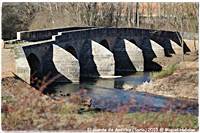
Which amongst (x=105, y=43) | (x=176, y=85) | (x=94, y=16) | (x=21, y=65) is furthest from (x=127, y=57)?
(x=21, y=65)

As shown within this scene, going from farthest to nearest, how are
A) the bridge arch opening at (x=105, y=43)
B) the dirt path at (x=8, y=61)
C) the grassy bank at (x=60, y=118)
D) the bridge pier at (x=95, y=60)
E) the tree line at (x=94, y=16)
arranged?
the bridge arch opening at (x=105, y=43) → the tree line at (x=94, y=16) → the bridge pier at (x=95, y=60) → the dirt path at (x=8, y=61) → the grassy bank at (x=60, y=118)

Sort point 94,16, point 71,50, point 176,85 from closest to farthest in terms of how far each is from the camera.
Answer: point 176,85, point 71,50, point 94,16

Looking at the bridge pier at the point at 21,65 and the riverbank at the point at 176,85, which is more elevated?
the bridge pier at the point at 21,65

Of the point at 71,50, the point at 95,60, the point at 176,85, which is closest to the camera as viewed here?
the point at 176,85

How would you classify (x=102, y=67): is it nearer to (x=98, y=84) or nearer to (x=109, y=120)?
(x=98, y=84)

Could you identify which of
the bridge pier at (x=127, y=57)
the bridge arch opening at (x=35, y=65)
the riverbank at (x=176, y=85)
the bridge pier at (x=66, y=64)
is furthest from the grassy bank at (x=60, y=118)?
the bridge pier at (x=127, y=57)

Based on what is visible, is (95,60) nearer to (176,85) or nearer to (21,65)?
(21,65)

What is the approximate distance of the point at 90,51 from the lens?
24.0 meters

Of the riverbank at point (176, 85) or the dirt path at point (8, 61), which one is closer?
the riverbank at point (176, 85)

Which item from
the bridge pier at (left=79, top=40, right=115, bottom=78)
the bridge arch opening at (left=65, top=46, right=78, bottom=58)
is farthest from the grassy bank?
the bridge pier at (left=79, top=40, right=115, bottom=78)

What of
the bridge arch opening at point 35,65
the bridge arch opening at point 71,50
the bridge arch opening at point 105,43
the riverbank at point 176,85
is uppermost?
the bridge arch opening at point 105,43

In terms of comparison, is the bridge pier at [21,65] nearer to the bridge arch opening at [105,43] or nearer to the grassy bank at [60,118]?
the bridge arch opening at [105,43]

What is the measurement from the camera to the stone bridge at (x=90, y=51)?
64.3 feet

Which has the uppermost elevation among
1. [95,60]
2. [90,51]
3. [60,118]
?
[90,51]
